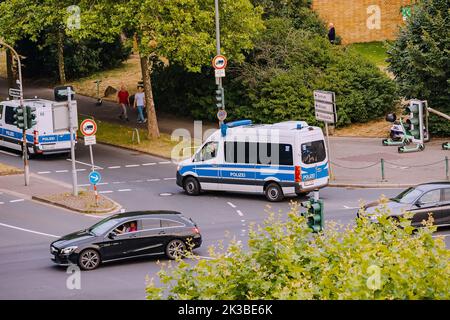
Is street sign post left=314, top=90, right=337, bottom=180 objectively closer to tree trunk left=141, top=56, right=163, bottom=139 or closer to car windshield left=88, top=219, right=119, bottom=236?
tree trunk left=141, top=56, right=163, bottom=139

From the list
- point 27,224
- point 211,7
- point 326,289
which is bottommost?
point 27,224

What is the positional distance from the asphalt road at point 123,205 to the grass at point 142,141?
45 centimetres

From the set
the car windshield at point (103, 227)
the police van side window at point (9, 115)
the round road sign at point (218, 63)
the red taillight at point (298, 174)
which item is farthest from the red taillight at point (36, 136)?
the car windshield at point (103, 227)

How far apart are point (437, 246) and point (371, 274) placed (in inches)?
68.7

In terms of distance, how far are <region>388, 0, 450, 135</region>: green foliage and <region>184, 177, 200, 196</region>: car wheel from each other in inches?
507

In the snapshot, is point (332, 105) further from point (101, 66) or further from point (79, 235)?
point (101, 66)

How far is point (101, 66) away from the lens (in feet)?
189

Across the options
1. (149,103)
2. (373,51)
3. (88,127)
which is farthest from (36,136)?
(373,51)

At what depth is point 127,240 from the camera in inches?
980

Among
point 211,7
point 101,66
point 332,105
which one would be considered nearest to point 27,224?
point 332,105

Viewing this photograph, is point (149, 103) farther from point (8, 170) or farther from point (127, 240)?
point (127, 240)

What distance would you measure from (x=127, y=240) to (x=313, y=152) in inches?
337

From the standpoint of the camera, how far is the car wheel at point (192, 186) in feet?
109
